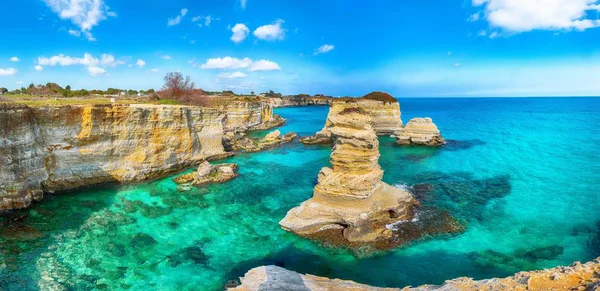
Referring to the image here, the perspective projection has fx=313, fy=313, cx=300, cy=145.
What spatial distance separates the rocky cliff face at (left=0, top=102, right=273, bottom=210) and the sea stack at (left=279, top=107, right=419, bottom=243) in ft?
47.9

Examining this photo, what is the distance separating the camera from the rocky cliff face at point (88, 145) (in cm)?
1864

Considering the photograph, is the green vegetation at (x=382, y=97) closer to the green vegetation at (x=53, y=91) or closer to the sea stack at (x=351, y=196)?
the sea stack at (x=351, y=196)

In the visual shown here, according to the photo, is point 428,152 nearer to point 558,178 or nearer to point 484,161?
point 484,161

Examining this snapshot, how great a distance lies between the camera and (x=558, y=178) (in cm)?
2575

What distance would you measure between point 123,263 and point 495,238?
17453 millimetres

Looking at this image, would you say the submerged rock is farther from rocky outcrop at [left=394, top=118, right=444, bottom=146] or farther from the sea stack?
rocky outcrop at [left=394, top=118, right=444, bottom=146]

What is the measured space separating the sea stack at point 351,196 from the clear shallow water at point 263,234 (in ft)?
4.60

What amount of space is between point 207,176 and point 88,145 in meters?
8.61

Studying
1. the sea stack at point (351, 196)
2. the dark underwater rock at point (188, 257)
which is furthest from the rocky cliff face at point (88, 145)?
the sea stack at point (351, 196)

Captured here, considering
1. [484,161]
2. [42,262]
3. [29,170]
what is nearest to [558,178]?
[484,161]

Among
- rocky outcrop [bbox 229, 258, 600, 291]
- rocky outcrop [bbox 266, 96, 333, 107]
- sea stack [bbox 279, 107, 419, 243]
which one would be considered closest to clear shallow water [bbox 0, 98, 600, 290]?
sea stack [bbox 279, 107, 419, 243]

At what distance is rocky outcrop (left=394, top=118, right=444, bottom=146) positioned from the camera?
41.1 m

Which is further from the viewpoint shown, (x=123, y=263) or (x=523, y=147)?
(x=523, y=147)

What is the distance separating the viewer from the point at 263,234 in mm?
16141
